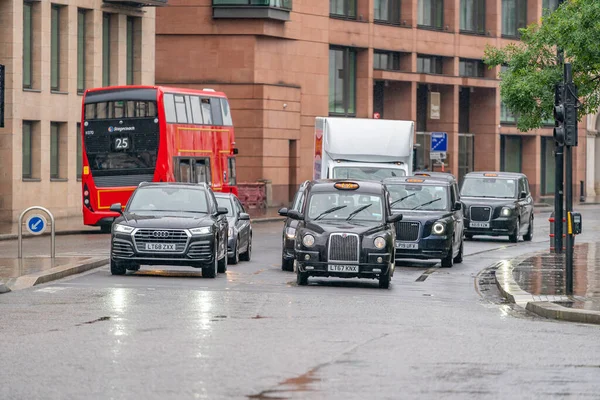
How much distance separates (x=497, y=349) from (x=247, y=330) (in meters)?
2.67

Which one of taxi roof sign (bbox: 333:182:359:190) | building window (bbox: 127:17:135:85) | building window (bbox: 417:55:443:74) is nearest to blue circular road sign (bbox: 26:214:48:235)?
taxi roof sign (bbox: 333:182:359:190)

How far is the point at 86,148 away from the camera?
40.1 meters

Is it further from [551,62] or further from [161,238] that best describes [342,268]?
[551,62]

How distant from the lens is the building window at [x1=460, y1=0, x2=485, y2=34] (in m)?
78.6

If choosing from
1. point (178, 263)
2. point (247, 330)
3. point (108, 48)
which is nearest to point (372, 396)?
point (247, 330)

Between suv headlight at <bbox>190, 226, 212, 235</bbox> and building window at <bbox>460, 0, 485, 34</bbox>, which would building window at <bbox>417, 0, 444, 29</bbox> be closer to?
building window at <bbox>460, 0, 485, 34</bbox>

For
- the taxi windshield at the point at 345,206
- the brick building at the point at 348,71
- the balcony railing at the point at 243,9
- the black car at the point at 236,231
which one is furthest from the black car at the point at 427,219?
the brick building at the point at 348,71

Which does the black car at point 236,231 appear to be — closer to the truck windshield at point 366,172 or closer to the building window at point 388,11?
the truck windshield at point 366,172

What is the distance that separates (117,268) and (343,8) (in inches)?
1897

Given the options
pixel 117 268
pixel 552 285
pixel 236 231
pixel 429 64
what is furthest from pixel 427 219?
pixel 429 64

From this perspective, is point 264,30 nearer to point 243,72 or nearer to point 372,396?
point 243,72

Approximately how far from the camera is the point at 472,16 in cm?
7931

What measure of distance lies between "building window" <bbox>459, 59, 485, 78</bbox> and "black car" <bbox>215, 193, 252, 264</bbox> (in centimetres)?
4979

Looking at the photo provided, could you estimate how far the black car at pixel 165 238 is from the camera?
23.1 meters
